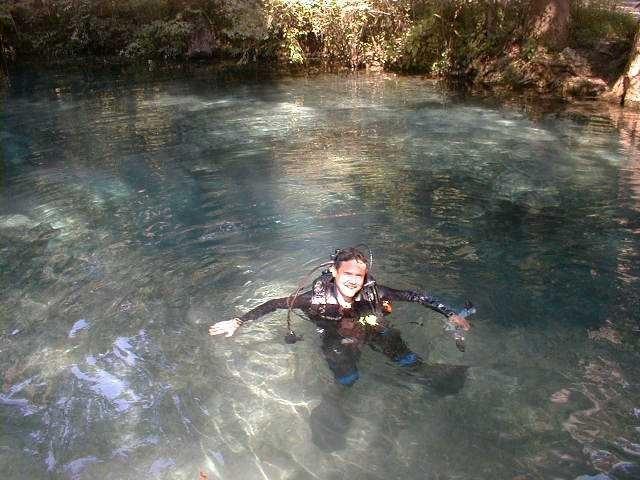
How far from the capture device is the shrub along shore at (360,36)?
16500 millimetres

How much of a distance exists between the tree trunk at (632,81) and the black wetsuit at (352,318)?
12.6m

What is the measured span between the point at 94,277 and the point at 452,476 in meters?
4.42

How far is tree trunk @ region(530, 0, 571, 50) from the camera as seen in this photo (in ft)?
54.1

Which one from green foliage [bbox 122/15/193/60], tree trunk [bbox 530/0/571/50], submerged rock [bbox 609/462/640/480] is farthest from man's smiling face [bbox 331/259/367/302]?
green foliage [bbox 122/15/193/60]

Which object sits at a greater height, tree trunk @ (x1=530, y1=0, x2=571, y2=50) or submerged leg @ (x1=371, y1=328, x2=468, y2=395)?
tree trunk @ (x1=530, y1=0, x2=571, y2=50)

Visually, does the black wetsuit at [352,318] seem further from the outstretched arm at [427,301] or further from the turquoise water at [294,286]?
the turquoise water at [294,286]

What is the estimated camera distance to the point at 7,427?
4.25m

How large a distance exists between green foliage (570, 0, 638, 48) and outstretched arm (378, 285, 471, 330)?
14934 mm

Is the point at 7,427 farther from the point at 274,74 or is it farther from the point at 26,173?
the point at 274,74

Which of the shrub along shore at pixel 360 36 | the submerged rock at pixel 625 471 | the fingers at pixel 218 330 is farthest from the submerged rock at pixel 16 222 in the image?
the shrub along shore at pixel 360 36

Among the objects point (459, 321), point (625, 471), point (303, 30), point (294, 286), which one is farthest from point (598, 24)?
point (625, 471)

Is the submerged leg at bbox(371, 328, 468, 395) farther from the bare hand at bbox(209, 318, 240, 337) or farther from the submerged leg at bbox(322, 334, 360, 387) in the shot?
the bare hand at bbox(209, 318, 240, 337)

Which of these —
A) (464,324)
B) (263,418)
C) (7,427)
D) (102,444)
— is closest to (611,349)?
(464,324)

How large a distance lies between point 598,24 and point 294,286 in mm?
15645
